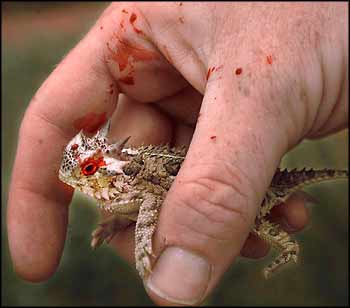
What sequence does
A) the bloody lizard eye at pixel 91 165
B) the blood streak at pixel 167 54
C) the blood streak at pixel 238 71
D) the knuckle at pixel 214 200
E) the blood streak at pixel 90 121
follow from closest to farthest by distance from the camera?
the knuckle at pixel 214 200 < the blood streak at pixel 238 71 < the bloody lizard eye at pixel 91 165 < the blood streak at pixel 167 54 < the blood streak at pixel 90 121

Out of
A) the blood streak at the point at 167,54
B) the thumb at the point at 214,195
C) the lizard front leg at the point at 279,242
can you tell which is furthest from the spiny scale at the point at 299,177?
the blood streak at the point at 167,54

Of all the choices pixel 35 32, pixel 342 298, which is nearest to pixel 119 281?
pixel 342 298

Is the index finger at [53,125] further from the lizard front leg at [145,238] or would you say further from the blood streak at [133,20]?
the lizard front leg at [145,238]

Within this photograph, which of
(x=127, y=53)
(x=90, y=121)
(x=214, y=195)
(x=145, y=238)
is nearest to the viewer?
(x=214, y=195)

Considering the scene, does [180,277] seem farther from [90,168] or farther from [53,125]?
[53,125]

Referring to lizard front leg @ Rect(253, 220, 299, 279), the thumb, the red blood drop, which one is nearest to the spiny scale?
lizard front leg @ Rect(253, 220, 299, 279)

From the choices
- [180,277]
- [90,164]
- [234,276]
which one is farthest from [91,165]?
[234,276]
